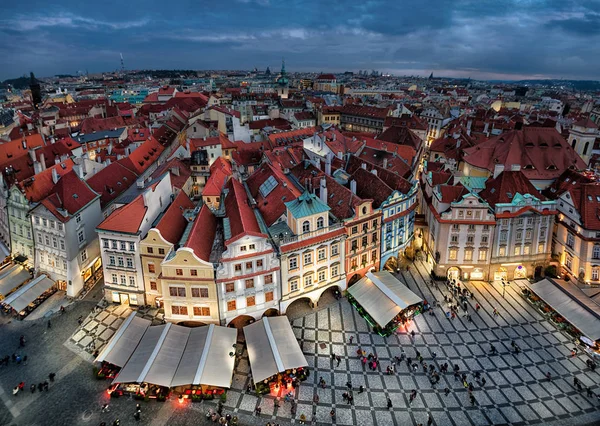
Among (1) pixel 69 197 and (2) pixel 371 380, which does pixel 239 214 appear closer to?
(2) pixel 371 380

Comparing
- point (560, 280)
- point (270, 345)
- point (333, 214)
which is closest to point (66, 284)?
point (270, 345)

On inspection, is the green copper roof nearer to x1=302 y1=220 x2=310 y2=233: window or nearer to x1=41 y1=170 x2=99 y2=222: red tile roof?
x1=302 y1=220 x2=310 y2=233: window

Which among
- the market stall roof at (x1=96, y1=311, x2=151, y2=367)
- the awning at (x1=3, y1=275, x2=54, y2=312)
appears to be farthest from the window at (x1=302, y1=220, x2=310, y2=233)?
the awning at (x1=3, y1=275, x2=54, y2=312)

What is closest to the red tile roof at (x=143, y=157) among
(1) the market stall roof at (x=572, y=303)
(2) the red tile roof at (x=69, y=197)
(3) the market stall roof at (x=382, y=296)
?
(2) the red tile roof at (x=69, y=197)

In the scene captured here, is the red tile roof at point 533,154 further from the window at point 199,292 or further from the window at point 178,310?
the window at point 178,310

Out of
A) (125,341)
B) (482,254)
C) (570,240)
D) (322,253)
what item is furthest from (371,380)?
(570,240)
